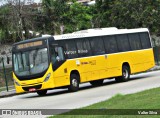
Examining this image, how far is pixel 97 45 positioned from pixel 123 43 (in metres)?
2.59

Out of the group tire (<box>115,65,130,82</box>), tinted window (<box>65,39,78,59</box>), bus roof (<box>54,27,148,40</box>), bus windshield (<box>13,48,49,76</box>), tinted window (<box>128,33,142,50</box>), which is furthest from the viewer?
tinted window (<box>128,33,142,50</box>)

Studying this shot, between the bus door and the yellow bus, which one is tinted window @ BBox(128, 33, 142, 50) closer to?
the yellow bus

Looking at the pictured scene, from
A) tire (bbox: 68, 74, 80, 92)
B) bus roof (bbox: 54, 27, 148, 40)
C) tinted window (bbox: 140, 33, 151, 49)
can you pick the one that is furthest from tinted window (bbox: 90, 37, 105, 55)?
tinted window (bbox: 140, 33, 151, 49)

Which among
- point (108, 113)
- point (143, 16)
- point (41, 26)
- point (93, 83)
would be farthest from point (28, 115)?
point (143, 16)

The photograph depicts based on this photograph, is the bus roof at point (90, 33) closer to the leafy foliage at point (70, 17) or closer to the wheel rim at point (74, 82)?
the wheel rim at point (74, 82)

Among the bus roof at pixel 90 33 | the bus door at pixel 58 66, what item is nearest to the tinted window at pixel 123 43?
the bus roof at pixel 90 33

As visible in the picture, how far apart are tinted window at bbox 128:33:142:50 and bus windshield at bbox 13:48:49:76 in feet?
25.3

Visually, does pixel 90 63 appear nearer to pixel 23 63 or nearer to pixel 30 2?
pixel 23 63

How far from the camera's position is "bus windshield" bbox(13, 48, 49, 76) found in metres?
23.1

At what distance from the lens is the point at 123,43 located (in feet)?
93.8

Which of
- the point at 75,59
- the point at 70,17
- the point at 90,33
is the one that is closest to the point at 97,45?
the point at 90,33

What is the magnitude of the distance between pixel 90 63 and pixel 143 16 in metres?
27.1

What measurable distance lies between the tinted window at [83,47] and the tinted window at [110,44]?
1699mm

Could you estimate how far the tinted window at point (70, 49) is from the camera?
79.3 feet
